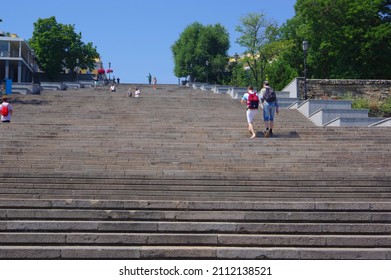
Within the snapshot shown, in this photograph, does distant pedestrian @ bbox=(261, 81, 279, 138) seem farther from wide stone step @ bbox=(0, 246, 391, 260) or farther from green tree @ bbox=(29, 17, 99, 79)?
green tree @ bbox=(29, 17, 99, 79)

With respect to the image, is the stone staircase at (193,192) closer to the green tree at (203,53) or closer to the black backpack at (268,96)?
the black backpack at (268,96)

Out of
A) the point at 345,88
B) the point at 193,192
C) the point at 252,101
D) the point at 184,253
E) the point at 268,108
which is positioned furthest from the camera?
the point at 345,88

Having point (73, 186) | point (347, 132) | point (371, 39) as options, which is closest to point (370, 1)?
point (371, 39)

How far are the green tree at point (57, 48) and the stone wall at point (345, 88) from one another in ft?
127

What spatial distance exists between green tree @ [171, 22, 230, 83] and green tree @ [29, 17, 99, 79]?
12777mm

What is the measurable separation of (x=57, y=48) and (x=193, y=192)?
55.6m

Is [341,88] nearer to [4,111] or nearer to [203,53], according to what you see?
[4,111]

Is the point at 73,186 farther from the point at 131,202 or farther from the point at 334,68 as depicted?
the point at 334,68

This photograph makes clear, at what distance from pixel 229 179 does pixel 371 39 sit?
27.7 metres

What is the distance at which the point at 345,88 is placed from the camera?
30781 millimetres

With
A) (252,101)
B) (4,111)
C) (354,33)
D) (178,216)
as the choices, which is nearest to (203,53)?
(354,33)

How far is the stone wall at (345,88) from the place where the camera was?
30.4m

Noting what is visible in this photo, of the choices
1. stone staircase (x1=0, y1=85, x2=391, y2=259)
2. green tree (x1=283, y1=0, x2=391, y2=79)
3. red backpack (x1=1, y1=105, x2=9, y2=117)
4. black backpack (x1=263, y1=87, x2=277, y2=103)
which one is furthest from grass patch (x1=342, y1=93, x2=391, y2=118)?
red backpack (x1=1, y1=105, x2=9, y2=117)

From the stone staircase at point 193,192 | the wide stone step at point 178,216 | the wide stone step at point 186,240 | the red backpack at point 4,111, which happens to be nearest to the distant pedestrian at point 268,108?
the stone staircase at point 193,192
